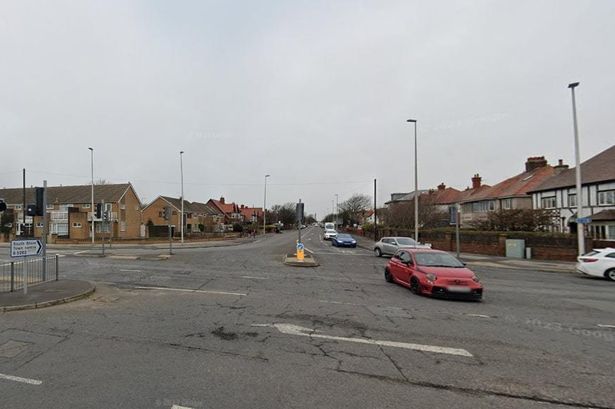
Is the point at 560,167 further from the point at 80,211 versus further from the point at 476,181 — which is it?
the point at 80,211

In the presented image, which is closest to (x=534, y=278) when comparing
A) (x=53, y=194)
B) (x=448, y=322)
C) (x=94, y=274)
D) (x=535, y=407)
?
(x=448, y=322)

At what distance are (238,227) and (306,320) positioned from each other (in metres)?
73.2

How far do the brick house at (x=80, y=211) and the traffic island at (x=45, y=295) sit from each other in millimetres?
42658

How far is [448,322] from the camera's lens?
7770 mm

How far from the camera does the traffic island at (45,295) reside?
8602 millimetres

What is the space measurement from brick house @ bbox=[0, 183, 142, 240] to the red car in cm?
4717

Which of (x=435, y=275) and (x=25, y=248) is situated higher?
(x=25, y=248)

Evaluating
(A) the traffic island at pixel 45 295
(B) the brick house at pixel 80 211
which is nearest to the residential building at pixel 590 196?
(A) the traffic island at pixel 45 295

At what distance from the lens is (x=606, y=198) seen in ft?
96.8

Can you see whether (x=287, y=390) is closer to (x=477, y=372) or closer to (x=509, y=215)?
(x=477, y=372)

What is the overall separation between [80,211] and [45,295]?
1966 inches

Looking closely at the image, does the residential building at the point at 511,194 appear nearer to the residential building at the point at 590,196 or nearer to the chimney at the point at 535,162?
the chimney at the point at 535,162

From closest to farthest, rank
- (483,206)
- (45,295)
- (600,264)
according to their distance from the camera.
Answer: (45,295) → (600,264) → (483,206)

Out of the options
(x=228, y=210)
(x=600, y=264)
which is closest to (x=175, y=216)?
(x=228, y=210)
